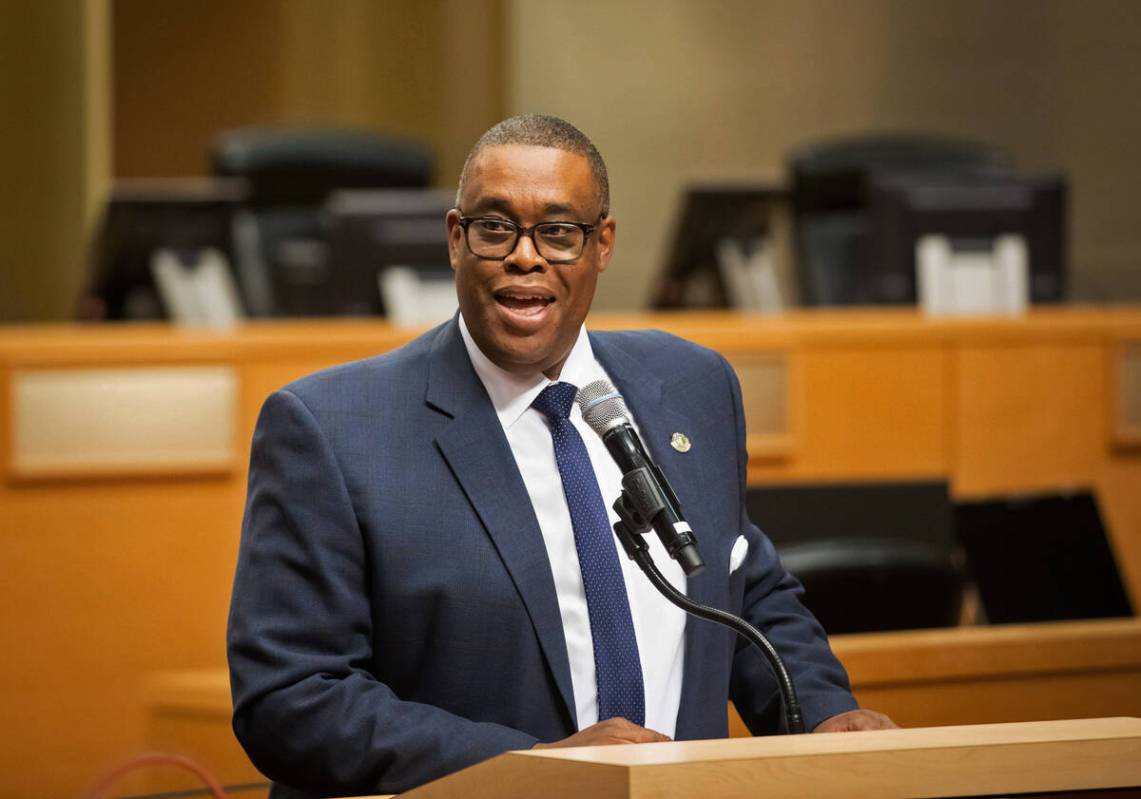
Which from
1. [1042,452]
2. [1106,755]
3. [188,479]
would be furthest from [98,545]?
[1106,755]

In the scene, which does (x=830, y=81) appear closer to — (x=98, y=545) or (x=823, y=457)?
(x=823, y=457)

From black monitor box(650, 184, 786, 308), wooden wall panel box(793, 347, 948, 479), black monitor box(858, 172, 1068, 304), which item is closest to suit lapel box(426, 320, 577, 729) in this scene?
wooden wall panel box(793, 347, 948, 479)

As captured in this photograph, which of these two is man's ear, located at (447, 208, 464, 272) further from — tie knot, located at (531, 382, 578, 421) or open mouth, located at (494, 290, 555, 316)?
tie knot, located at (531, 382, 578, 421)

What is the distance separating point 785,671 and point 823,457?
9.81 ft

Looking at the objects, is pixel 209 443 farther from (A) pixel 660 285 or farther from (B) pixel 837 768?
(B) pixel 837 768

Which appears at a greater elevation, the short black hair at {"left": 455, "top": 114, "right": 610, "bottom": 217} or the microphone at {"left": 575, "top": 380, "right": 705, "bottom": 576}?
the short black hair at {"left": 455, "top": 114, "right": 610, "bottom": 217}

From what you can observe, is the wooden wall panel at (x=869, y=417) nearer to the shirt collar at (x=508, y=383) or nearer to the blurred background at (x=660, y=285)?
the blurred background at (x=660, y=285)

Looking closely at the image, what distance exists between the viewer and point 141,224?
5.34 metres

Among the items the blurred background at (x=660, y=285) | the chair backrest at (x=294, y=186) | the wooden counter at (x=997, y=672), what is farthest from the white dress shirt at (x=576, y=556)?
the chair backrest at (x=294, y=186)

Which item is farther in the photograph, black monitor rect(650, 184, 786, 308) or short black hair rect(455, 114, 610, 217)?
black monitor rect(650, 184, 786, 308)

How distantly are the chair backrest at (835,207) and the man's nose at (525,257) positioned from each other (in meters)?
4.14

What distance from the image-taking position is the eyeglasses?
174cm

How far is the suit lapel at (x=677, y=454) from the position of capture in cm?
180

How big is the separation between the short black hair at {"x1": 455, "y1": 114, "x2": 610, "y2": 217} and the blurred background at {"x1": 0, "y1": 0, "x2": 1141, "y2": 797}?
3.98 ft
